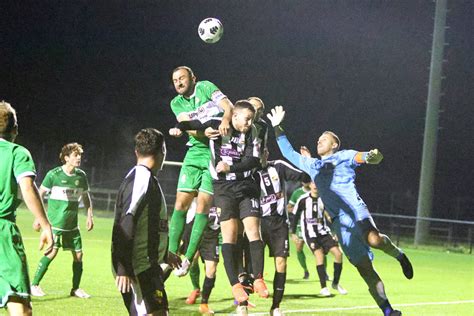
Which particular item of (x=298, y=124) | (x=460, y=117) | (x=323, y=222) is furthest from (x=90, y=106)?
(x=323, y=222)

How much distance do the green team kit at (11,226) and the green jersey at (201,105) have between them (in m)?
3.94

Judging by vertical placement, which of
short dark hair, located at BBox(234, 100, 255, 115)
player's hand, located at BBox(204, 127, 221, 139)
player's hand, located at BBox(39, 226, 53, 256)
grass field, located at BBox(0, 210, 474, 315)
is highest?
short dark hair, located at BBox(234, 100, 255, 115)

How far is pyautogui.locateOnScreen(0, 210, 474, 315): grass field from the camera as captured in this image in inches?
428

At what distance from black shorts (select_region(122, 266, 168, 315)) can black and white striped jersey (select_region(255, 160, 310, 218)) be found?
191 inches

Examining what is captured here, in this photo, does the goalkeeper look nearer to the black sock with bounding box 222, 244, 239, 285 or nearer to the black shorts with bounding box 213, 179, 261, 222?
the black shorts with bounding box 213, 179, 261, 222

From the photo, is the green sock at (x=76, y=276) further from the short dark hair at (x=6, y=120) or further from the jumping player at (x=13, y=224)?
the short dark hair at (x=6, y=120)

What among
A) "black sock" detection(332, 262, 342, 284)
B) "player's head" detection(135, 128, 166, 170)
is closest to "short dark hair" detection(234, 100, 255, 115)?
"player's head" detection(135, 128, 166, 170)

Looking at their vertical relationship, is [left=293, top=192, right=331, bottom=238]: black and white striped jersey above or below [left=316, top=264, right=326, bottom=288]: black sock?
above

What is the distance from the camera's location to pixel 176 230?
10406 mm

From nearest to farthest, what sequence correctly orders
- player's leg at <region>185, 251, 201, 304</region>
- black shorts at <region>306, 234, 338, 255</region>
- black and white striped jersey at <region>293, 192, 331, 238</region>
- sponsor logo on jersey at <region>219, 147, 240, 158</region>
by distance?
sponsor logo on jersey at <region>219, 147, 240, 158</region> < player's leg at <region>185, 251, 201, 304</region> < black shorts at <region>306, 234, 338, 255</region> < black and white striped jersey at <region>293, 192, 331, 238</region>

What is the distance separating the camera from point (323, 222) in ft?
49.3

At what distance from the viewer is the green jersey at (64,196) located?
1224 centimetres

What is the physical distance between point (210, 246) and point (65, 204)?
2323 mm

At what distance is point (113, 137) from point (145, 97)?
329 cm
